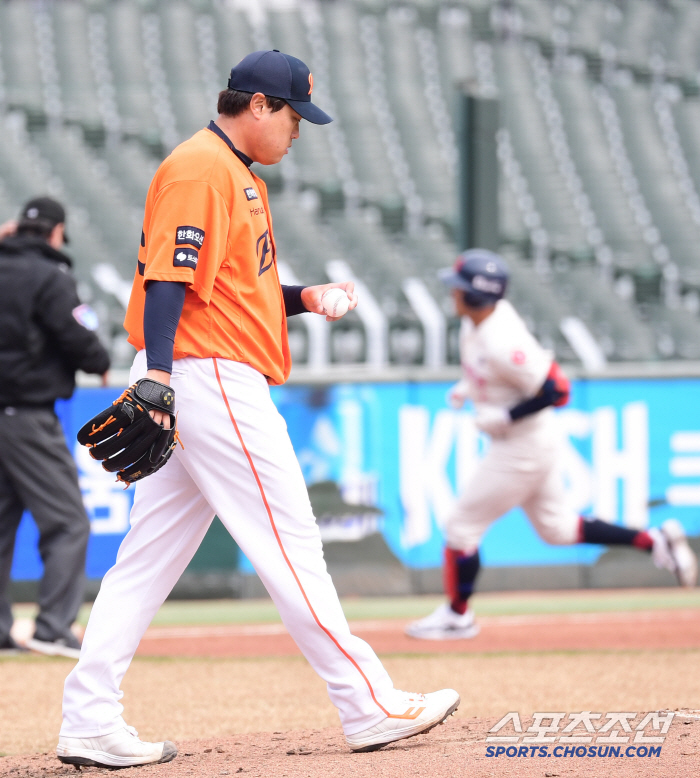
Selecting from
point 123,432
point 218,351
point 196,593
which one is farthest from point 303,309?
point 196,593

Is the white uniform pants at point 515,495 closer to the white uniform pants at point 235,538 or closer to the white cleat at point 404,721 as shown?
the white cleat at point 404,721

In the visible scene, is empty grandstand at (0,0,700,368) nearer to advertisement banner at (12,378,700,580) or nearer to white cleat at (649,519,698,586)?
advertisement banner at (12,378,700,580)

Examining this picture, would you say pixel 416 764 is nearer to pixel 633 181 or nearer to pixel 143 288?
pixel 143 288

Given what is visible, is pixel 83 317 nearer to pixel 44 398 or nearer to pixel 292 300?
pixel 44 398

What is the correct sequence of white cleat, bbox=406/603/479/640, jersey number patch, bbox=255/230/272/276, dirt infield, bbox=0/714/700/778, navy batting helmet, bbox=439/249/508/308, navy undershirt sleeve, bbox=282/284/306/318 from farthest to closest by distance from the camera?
white cleat, bbox=406/603/479/640
navy batting helmet, bbox=439/249/508/308
navy undershirt sleeve, bbox=282/284/306/318
jersey number patch, bbox=255/230/272/276
dirt infield, bbox=0/714/700/778

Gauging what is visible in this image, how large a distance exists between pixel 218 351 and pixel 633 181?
1415 cm

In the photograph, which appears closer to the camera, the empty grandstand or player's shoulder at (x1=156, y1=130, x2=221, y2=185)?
player's shoulder at (x1=156, y1=130, x2=221, y2=185)

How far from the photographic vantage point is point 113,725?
3.23m

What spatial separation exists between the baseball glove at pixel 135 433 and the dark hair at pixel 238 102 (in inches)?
32.8

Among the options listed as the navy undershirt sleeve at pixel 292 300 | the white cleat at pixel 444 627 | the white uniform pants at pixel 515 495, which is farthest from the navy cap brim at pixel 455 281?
the navy undershirt sleeve at pixel 292 300

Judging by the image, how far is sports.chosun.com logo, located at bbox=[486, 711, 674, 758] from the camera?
321 centimetres

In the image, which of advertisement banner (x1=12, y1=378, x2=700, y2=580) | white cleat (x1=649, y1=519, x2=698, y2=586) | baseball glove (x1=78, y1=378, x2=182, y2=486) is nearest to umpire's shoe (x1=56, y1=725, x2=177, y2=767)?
baseball glove (x1=78, y1=378, x2=182, y2=486)

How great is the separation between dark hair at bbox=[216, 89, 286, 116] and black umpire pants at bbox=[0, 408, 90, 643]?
2579 millimetres

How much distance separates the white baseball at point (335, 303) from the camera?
340cm
